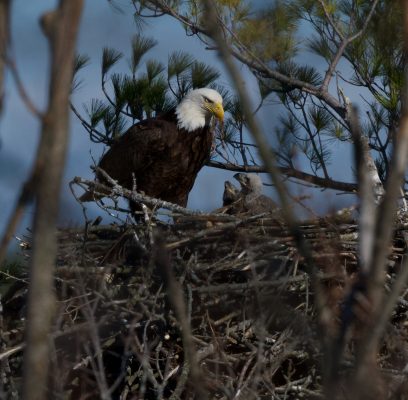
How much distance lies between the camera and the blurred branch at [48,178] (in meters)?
1.33

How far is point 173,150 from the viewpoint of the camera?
23.1 feet

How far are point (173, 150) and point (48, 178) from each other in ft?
18.7

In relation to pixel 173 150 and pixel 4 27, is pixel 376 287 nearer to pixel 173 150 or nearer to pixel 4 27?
pixel 4 27

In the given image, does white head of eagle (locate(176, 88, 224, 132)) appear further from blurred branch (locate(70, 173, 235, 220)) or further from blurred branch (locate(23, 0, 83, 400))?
blurred branch (locate(23, 0, 83, 400))

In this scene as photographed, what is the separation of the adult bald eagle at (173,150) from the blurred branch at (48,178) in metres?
5.54

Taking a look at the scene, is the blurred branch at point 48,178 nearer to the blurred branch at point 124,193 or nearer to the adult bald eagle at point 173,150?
the blurred branch at point 124,193

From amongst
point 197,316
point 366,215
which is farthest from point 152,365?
point 366,215

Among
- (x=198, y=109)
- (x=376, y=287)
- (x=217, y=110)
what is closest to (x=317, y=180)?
(x=217, y=110)

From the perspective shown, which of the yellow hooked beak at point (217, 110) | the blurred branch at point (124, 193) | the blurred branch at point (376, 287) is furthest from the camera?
the yellow hooked beak at point (217, 110)

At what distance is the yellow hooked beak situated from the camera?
6.94 m

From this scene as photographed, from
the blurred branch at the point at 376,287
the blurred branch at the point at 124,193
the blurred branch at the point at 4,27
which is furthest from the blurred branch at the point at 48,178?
the blurred branch at the point at 124,193

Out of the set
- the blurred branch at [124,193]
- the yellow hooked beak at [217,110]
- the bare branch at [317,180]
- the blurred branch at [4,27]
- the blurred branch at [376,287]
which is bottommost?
A: the blurred branch at [376,287]

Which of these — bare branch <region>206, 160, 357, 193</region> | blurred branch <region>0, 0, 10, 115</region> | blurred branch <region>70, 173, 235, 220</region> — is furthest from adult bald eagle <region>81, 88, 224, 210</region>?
blurred branch <region>0, 0, 10, 115</region>

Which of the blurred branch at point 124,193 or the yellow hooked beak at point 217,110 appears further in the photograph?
the yellow hooked beak at point 217,110
